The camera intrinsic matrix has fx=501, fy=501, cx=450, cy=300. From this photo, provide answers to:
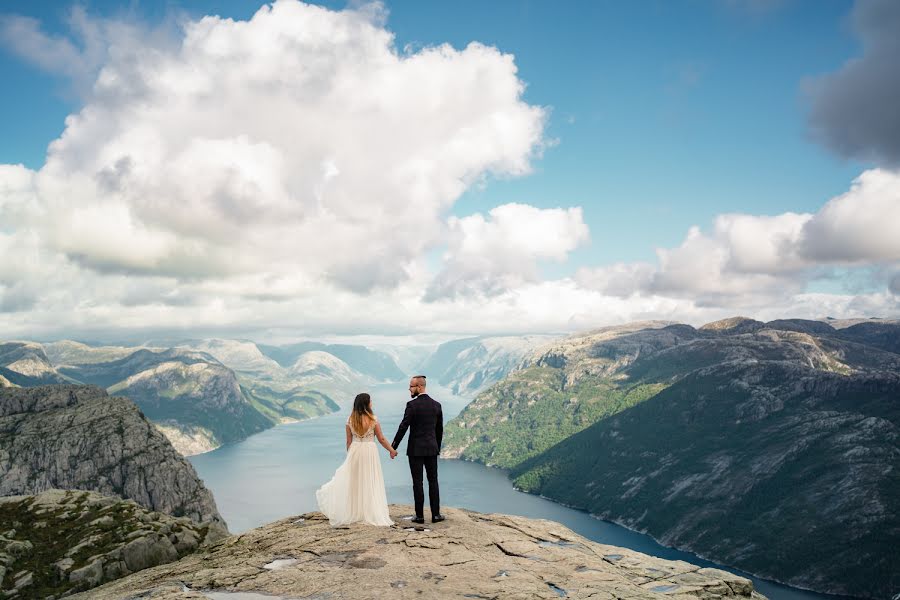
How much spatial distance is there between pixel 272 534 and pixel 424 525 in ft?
26.9

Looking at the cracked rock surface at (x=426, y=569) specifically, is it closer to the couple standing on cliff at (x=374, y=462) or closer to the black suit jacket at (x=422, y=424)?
the couple standing on cliff at (x=374, y=462)

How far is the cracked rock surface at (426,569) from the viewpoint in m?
17.7

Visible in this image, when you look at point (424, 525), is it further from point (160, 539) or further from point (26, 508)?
point (26, 508)

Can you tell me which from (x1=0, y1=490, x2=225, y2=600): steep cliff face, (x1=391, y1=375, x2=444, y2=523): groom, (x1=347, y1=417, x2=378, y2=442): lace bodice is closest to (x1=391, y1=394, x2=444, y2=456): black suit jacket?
(x1=391, y1=375, x2=444, y2=523): groom

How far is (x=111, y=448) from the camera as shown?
7303 inches

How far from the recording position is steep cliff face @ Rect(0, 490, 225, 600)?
43.7m

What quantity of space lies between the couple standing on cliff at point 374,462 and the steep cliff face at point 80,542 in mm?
26714

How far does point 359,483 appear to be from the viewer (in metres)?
24.7

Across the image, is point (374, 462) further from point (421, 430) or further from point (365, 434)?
point (421, 430)

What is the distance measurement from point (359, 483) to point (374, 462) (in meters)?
1.29

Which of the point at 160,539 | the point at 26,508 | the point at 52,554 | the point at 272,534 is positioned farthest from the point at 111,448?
the point at 272,534

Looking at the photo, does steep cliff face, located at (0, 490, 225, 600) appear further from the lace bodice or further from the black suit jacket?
the black suit jacket

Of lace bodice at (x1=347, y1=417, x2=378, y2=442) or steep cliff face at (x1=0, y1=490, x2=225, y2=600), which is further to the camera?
steep cliff face at (x1=0, y1=490, x2=225, y2=600)

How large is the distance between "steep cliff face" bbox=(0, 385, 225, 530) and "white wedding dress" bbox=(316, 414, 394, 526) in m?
172
